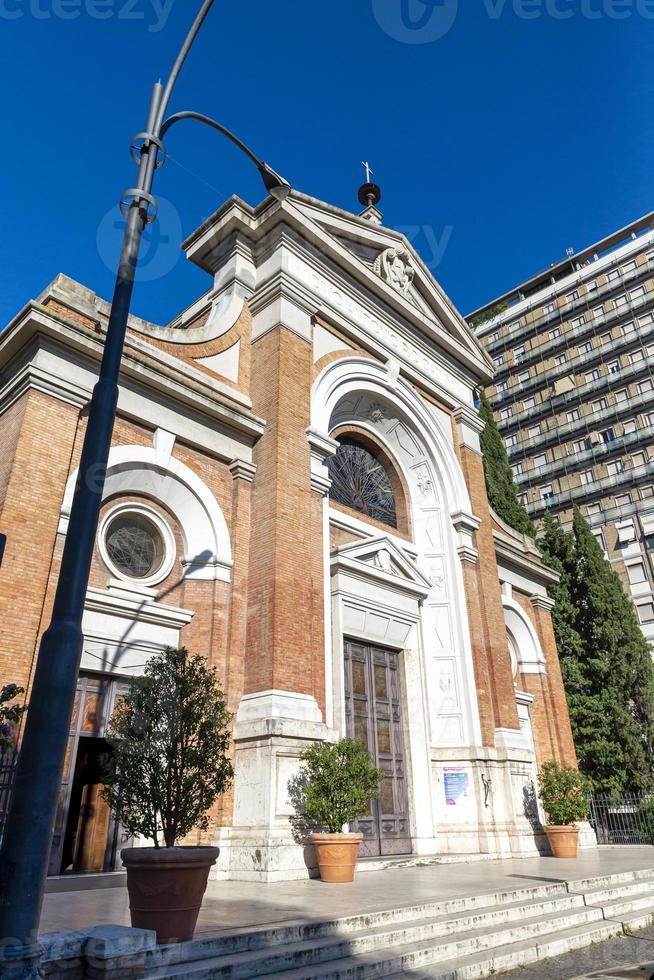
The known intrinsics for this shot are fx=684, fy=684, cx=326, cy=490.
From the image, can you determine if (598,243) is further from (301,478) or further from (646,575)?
(301,478)

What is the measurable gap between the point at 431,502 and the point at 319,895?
10469mm

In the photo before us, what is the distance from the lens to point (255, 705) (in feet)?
33.5

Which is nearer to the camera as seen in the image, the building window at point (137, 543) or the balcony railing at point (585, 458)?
the building window at point (137, 543)

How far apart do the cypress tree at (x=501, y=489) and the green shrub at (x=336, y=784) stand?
16383mm

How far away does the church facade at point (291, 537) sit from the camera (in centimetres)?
955

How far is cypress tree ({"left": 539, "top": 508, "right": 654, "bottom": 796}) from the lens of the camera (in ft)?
69.9

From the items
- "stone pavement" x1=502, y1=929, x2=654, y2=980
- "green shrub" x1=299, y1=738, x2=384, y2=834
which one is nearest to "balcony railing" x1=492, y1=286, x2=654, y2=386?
"green shrub" x1=299, y1=738, x2=384, y2=834

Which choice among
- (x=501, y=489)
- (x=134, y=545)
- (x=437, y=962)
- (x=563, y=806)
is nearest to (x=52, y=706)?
(x=437, y=962)

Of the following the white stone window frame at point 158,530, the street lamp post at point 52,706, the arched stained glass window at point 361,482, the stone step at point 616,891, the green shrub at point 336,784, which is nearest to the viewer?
the street lamp post at point 52,706

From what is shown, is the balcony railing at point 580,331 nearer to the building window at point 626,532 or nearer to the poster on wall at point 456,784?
the building window at point 626,532

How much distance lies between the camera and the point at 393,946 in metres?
5.67

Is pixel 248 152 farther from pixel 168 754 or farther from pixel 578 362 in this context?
pixel 578 362

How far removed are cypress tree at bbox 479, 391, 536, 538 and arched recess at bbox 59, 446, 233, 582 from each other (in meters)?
15.3

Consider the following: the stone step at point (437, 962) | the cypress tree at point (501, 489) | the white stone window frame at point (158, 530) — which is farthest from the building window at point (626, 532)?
the stone step at point (437, 962)
